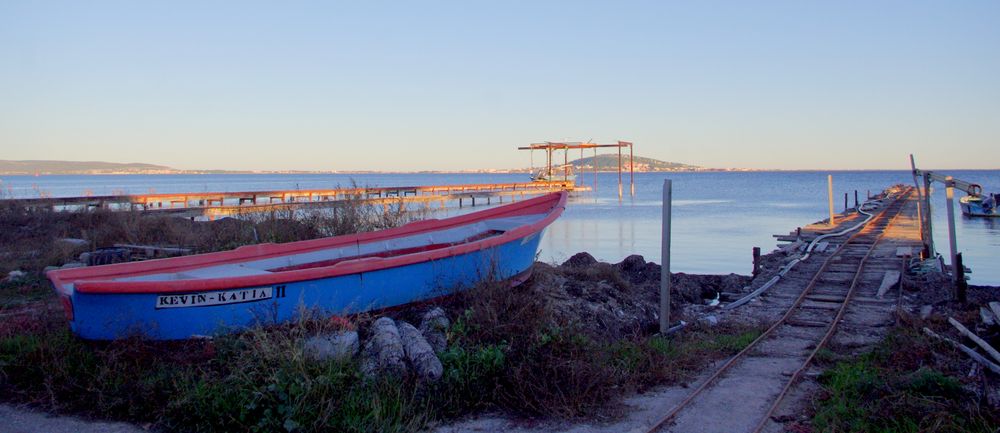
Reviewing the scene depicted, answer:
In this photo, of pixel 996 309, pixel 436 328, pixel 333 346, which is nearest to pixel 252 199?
pixel 436 328

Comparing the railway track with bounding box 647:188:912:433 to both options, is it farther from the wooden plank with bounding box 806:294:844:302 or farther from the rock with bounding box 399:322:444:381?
the rock with bounding box 399:322:444:381

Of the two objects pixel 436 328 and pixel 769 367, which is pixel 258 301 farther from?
pixel 769 367

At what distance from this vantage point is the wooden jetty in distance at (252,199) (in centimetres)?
2061

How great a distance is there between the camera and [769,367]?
26.2 feet

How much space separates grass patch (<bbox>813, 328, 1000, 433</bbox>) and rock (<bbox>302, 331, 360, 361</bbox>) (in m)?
3.90

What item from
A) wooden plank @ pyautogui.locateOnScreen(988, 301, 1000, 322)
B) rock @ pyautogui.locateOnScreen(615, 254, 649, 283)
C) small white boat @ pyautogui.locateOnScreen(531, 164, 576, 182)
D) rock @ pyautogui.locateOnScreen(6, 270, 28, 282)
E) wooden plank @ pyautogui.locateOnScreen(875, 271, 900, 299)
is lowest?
rock @ pyautogui.locateOnScreen(615, 254, 649, 283)

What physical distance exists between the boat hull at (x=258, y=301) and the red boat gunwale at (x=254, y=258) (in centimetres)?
8

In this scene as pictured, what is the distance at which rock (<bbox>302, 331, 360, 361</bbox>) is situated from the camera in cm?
634

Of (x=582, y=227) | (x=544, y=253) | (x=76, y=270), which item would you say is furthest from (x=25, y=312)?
(x=582, y=227)

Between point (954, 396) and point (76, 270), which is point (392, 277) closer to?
point (76, 270)

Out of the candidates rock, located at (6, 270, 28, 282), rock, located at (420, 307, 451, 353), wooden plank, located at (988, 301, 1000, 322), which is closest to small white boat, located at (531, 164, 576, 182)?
rock, located at (6, 270, 28, 282)

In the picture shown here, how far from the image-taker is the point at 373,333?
7.25 metres

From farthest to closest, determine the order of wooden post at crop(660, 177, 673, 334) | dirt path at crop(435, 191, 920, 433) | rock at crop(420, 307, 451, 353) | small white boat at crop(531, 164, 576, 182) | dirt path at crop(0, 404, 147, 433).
→ small white boat at crop(531, 164, 576, 182) → wooden post at crop(660, 177, 673, 334) → rock at crop(420, 307, 451, 353) → dirt path at crop(435, 191, 920, 433) → dirt path at crop(0, 404, 147, 433)

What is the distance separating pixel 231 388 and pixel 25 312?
4405mm
